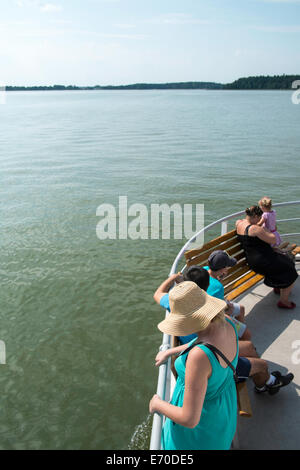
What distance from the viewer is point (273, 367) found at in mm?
4387

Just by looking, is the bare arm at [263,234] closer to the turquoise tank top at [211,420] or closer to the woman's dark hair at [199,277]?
the woman's dark hair at [199,277]

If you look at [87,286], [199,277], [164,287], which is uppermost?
[199,277]

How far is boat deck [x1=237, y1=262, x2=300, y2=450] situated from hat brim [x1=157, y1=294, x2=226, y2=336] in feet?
5.59

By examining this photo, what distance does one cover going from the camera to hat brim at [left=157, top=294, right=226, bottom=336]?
2439 mm

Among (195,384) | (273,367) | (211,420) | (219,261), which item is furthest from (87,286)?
(195,384)

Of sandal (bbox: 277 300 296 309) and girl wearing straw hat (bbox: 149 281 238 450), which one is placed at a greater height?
girl wearing straw hat (bbox: 149 281 238 450)

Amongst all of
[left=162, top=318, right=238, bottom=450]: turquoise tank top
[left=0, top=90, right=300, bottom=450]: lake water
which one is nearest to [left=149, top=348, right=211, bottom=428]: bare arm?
[left=162, top=318, right=238, bottom=450]: turquoise tank top

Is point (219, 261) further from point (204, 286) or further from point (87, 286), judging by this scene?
point (87, 286)

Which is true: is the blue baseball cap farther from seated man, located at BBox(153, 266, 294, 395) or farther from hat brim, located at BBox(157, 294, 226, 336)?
hat brim, located at BBox(157, 294, 226, 336)

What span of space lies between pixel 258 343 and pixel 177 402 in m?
2.48

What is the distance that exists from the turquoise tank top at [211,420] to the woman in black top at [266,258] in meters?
2.97

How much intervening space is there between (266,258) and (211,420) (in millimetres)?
3245

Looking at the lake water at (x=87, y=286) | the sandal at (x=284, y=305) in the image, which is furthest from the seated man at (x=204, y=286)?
the lake water at (x=87, y=286)
